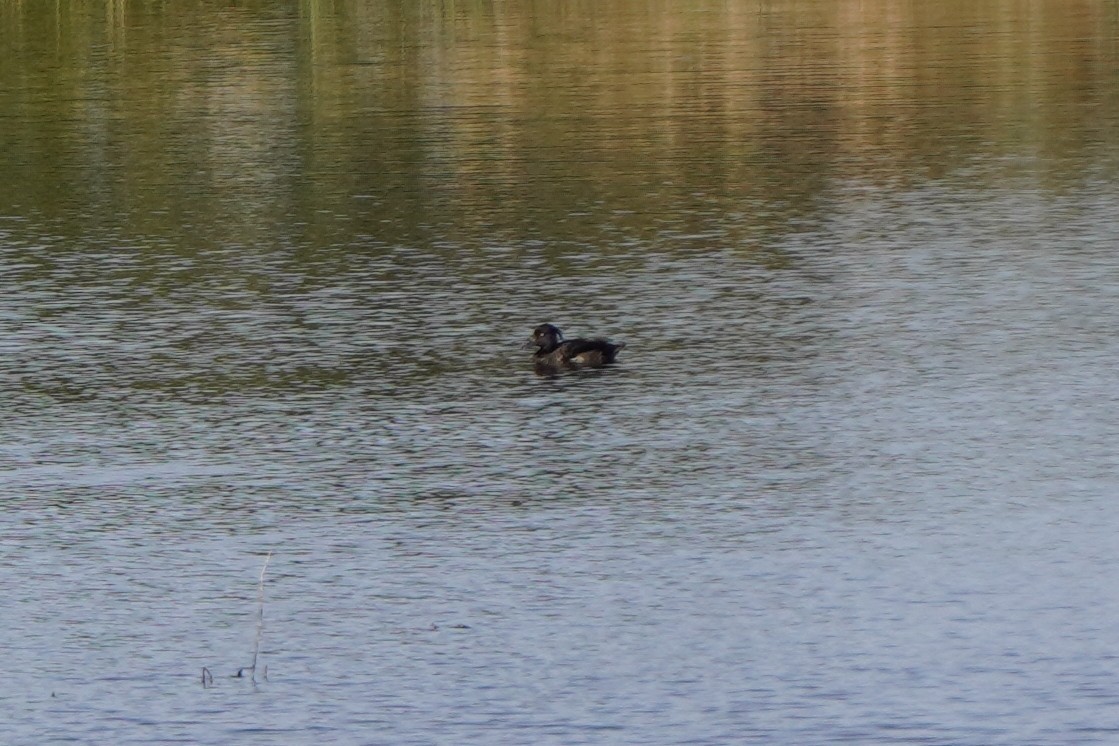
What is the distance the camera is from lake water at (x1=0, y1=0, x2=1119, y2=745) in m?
9.79

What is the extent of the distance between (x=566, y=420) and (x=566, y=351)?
4.34 feet

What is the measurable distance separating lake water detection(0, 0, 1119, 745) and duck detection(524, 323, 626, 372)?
5.0 inches

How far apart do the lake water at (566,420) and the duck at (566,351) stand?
13 cm

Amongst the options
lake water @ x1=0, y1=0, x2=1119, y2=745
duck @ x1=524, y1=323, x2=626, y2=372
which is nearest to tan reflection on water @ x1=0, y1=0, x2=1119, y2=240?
lake water @ x1=0, y1=0, x2=1119, y2=745

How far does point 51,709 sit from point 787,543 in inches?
146

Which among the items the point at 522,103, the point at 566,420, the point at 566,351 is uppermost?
the point at 522,103

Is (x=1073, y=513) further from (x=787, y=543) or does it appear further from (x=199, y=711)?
(x=199, y=711)

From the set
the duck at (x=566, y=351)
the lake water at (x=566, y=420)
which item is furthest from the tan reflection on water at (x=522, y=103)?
the duck at (x=566, y=351)

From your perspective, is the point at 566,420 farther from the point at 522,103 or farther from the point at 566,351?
the point at 522,103

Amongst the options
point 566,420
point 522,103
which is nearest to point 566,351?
point 566,420

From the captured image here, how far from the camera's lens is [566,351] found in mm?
15773

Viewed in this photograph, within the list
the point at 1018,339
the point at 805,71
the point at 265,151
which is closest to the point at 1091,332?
the point at 1018,339

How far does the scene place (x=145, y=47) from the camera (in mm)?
38094

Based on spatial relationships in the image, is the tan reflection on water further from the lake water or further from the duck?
the duck
